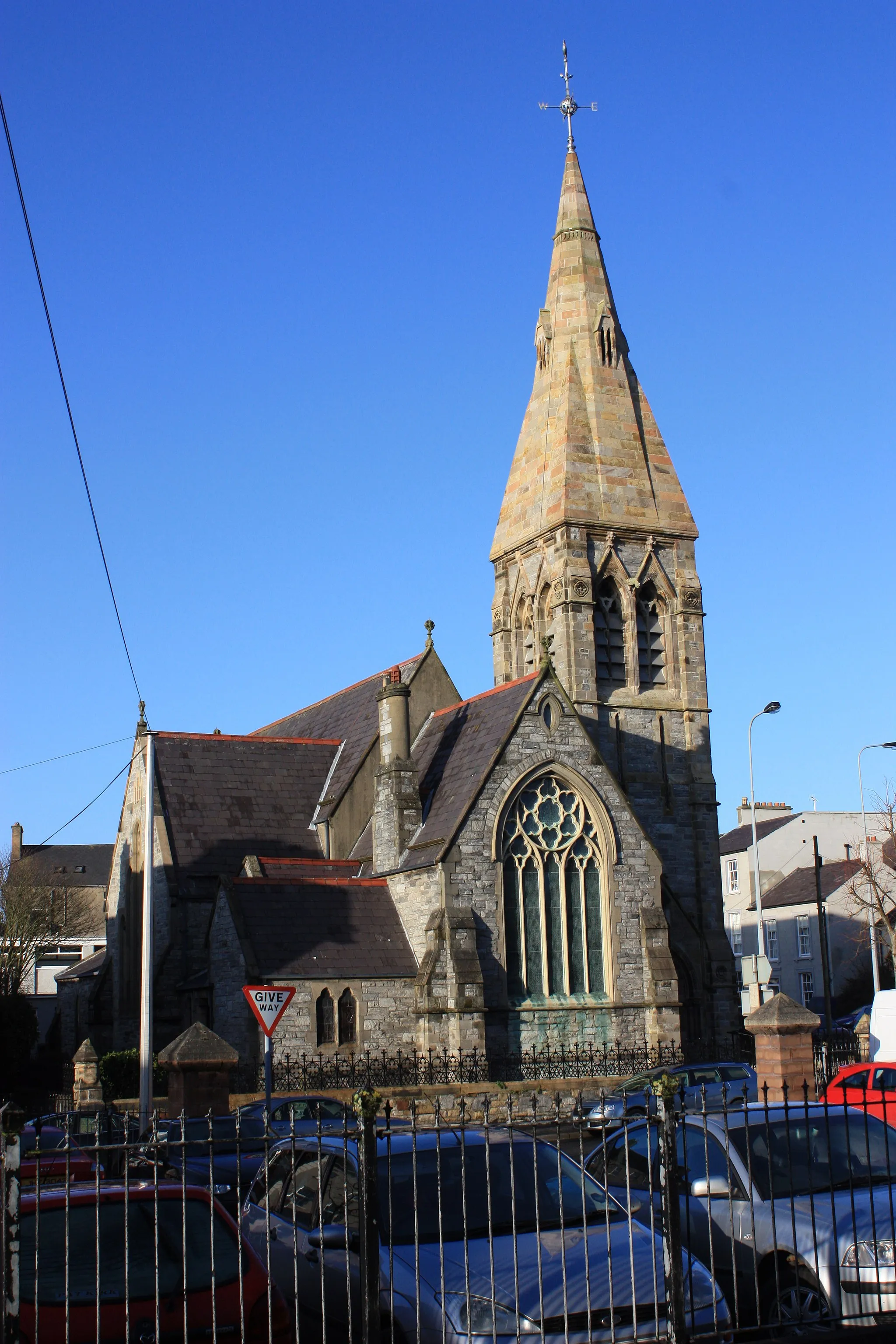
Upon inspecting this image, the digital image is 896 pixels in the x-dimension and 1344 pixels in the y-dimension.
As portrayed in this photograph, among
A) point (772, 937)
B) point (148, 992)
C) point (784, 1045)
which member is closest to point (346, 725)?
point (148, 992)

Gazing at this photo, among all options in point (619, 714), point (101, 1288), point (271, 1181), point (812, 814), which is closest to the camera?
point (101, 1288)

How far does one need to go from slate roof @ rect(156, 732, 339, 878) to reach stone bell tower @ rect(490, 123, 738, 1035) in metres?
7.43

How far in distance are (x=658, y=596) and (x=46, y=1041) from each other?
2468cm

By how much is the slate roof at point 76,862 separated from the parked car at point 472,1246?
62.9m

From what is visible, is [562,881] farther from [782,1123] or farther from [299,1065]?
[782,1123]

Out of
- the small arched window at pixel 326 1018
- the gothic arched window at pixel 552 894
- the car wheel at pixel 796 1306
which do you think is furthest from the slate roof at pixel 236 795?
the car wheel at pixel 796 1306

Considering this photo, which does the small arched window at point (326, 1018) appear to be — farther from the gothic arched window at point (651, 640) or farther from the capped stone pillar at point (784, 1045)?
the gothic arched window at point (651, 640)

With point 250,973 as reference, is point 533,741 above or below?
above

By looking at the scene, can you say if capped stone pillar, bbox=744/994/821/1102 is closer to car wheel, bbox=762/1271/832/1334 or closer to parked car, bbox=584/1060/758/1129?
parked car, bbox=584/1060/758/1129

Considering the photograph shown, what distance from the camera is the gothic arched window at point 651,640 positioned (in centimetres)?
3962

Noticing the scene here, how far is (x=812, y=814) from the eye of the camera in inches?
2778

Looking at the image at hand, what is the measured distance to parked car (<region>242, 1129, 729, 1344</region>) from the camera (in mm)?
8406

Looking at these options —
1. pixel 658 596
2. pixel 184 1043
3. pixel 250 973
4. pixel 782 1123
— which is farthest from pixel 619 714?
pixel 782 1123

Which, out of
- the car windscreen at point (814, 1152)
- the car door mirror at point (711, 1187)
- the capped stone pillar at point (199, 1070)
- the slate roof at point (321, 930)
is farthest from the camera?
the slate roof at point (321, 930)
